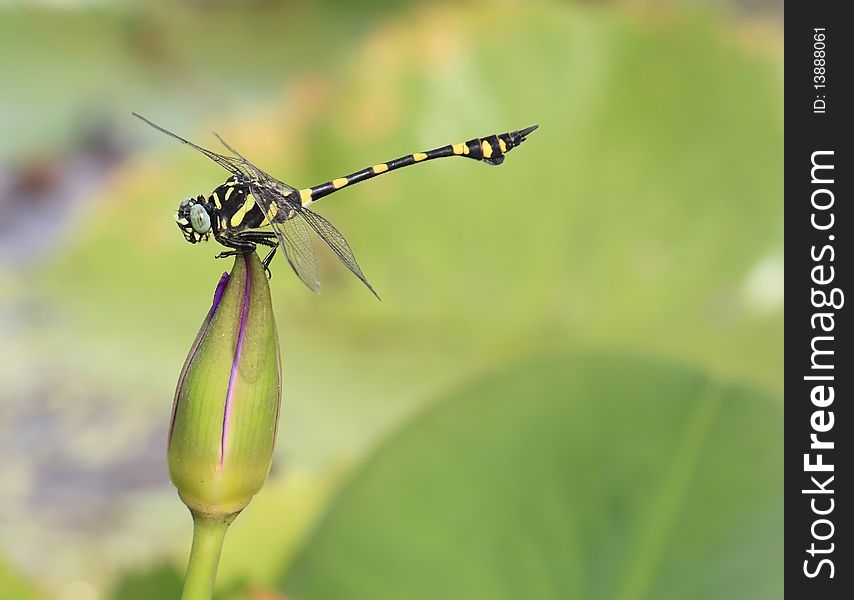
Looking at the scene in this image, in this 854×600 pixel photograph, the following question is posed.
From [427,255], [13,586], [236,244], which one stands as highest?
[427,255]

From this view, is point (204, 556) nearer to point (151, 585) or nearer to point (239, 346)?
point (239, 346)

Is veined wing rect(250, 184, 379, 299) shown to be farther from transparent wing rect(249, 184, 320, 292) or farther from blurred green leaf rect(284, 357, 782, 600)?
blurred green leaf rect(284, 357, 782, 600)

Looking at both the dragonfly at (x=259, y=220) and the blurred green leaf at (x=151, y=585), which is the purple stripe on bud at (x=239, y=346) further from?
the blurred green leaf at (x=151, y=585)

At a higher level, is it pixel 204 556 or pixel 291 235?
pixel 291 235

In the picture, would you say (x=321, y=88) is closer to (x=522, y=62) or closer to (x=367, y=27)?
(x=522, y=62)

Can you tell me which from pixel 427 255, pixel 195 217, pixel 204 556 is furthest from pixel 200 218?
pixel 427 255

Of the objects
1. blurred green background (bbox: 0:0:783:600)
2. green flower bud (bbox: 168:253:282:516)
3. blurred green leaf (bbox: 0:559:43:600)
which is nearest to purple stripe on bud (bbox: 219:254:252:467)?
green flower bud (bbox: 168:253:282:516)
